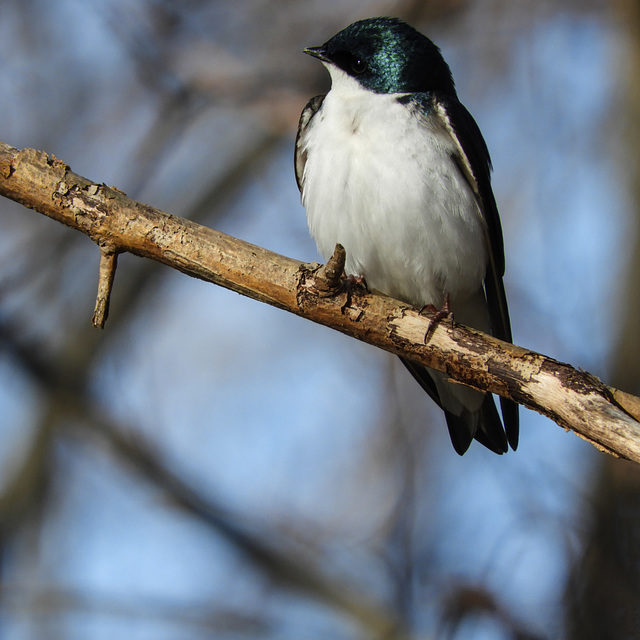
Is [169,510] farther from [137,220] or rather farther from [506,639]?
[137,220]

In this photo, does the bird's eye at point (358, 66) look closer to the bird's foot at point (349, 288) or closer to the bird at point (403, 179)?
the bird at point (403, 179)

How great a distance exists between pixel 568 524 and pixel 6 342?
4.05m

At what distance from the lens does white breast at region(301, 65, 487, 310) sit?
3340mm

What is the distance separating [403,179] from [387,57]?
695 millimetres

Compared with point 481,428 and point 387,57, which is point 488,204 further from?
point 481,428

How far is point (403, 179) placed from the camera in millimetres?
3320

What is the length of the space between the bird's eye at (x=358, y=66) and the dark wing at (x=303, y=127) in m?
0.25

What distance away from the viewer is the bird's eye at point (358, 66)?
365 cm

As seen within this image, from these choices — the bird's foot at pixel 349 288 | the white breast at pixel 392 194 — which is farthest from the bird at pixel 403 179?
the bird's foot at pixel 349 288

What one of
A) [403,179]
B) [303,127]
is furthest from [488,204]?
[303,127]

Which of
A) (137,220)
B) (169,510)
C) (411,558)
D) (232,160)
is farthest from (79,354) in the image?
(137,220)

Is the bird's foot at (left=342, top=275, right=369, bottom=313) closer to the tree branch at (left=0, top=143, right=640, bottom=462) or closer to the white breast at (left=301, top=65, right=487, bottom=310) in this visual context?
the tree branch at (left=0, top=143, right=640, bottom=462)

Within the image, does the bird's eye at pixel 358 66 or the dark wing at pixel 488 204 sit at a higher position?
the bird's eye at pixel 358 66

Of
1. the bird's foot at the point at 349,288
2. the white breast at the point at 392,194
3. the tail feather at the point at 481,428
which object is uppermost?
the white breast at the point at 392,194
